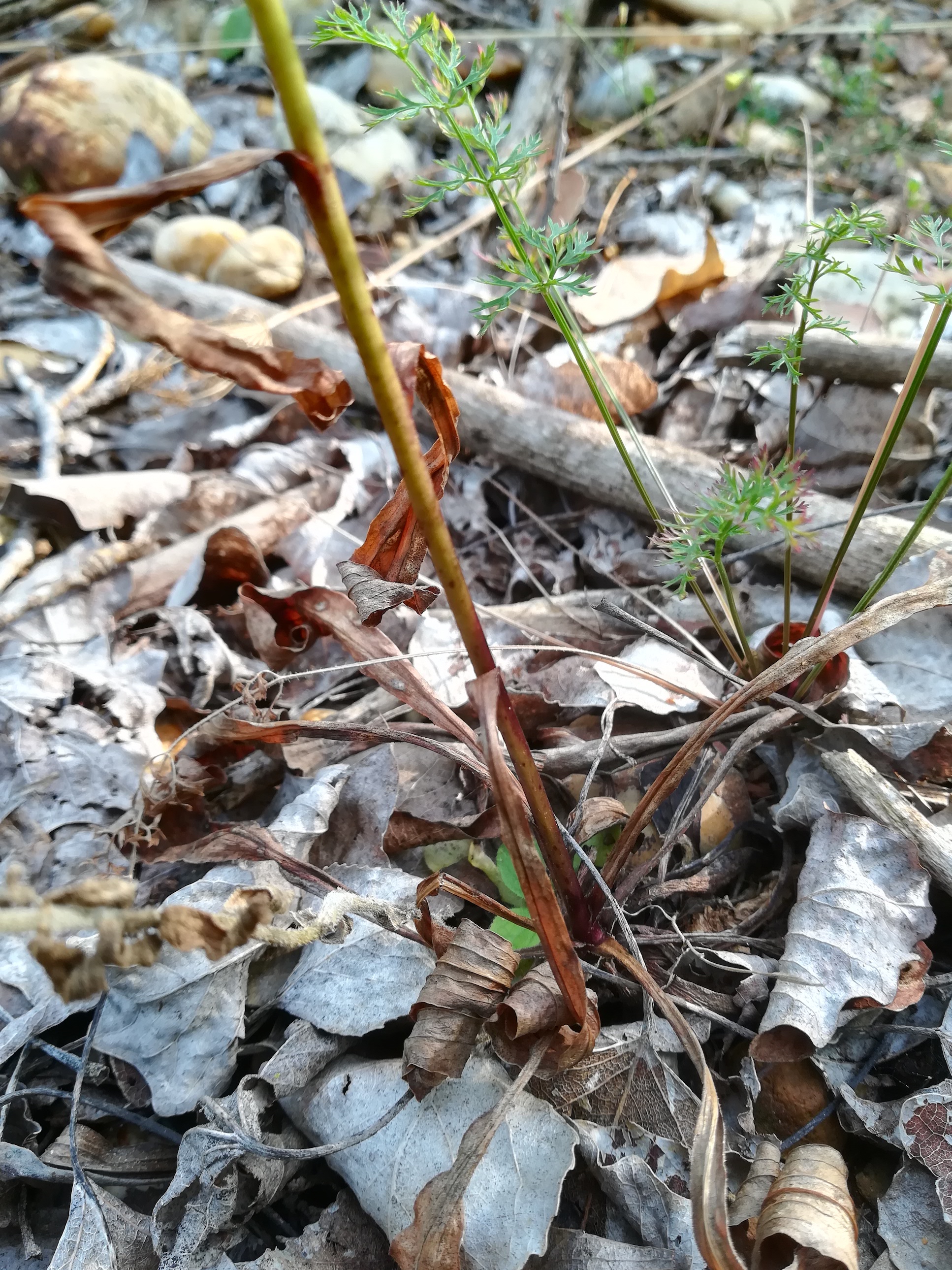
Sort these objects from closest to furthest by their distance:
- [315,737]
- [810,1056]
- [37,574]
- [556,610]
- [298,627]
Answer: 1. [810,1056]
2. [315,737]
3. [298,627]
4. [556,610]
5. [37,574]

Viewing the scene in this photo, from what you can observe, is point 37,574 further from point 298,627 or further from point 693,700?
point 693,700

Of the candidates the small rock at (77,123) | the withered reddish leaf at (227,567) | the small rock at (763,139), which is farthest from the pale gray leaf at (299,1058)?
the small rock at (77,123)

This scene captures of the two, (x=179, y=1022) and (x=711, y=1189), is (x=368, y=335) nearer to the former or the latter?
(x=711, y=1189)

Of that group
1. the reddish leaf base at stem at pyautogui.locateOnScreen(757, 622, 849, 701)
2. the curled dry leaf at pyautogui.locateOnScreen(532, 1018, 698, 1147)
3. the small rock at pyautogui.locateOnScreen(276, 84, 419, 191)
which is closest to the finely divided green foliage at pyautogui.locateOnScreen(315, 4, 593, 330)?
the reddish leaf base at stem at pyautogui.locateOnScreen(757, 622, 849, 701)

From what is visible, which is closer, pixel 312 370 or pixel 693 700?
pixel 312 370

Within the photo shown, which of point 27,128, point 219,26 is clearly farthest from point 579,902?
point 219,26
